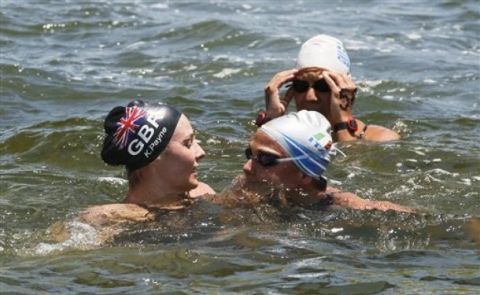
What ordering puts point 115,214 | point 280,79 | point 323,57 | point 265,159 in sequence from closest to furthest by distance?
point 115,214, point 265,159, point 280,79, point 323,57

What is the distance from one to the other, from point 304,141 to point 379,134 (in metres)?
3.23

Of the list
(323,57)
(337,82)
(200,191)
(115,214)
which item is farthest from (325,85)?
(115,214)

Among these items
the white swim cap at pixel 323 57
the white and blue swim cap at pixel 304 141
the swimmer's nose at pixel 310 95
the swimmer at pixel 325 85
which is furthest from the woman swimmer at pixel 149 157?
the white swim cap at pixel 323 57

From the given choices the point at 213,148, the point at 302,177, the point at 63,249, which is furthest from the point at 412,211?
the point at 213,148

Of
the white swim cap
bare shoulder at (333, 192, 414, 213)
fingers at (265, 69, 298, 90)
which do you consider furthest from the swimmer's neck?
the white swim cap

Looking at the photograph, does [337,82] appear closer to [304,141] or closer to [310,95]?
[310,95]

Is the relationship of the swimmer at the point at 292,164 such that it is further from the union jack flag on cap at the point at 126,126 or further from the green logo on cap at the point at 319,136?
the union jack flag on cap at the point at 126,126

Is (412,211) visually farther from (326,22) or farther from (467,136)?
(326,22)

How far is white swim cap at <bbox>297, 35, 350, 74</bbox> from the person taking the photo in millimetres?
12188

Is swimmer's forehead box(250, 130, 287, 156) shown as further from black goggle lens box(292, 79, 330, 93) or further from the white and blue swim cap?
black goggle lens box(292, 79, 330, 93)

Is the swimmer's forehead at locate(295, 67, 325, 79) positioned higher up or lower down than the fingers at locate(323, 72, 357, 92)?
higher up

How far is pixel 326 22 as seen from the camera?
2094cm

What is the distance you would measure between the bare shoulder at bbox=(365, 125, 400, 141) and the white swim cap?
615 mm

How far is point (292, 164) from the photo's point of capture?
940 cm
